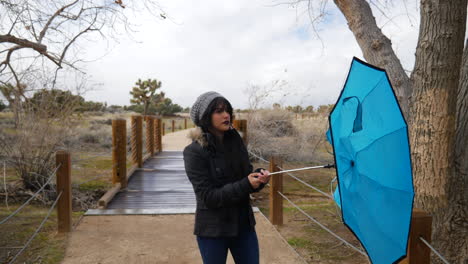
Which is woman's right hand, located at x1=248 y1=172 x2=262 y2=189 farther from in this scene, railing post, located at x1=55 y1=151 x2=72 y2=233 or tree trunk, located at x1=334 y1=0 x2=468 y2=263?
railing post, located at x1=55 y1=151 x2=72 y2=233

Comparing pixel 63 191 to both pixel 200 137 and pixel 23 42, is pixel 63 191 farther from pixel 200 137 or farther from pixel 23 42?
pixel 200 137

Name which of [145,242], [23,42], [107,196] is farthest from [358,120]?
[23,42]

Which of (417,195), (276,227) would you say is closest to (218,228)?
(417,195)

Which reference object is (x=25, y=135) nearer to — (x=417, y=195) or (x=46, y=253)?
(x=46, y=253)

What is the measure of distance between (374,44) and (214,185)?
299 cm

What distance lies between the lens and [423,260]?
1.74 metres

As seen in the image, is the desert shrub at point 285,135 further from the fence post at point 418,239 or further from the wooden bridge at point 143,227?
the fence post at point 418,239

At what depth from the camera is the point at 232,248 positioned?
1.90m

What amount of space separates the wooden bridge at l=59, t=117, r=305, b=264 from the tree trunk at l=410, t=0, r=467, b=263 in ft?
4.58

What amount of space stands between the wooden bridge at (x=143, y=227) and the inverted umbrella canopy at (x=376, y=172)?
2192 mm

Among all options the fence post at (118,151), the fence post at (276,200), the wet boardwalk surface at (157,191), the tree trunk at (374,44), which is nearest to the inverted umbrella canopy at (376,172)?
the tree trunk at (374,44)

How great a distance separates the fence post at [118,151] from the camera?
6.17 m

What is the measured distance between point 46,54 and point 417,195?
18.2 feet

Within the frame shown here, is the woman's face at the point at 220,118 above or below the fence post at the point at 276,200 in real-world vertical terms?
above
